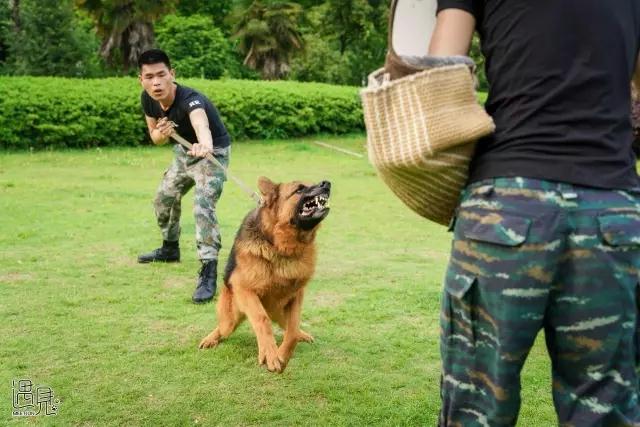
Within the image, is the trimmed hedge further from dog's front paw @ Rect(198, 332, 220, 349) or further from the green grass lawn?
dog's front paw @ Rect(198, 332, 220, 349)

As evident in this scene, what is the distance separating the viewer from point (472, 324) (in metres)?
2.07

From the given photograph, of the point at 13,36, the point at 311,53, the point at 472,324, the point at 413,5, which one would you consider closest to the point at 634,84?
the point at 413,5

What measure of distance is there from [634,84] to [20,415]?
3.40 meters

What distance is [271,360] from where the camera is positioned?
461 cm

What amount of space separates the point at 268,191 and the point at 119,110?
15.6 metres

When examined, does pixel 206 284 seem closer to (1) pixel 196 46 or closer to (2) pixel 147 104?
(2) pixel 147 104

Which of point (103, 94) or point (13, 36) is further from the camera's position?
point (13, 36)

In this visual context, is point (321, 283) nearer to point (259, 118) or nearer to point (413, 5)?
point (413, 5)

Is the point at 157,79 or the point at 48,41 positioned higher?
the point at 157,79

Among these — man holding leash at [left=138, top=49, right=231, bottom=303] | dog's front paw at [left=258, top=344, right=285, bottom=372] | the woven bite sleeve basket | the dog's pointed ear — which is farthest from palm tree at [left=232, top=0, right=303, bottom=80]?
the woven bite sleeve basket

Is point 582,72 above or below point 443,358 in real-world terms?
above

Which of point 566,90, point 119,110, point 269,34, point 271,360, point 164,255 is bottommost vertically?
point 119,110

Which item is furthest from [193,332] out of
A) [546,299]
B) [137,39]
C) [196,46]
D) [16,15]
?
[196,46]

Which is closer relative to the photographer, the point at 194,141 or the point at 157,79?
the point at 157,79
